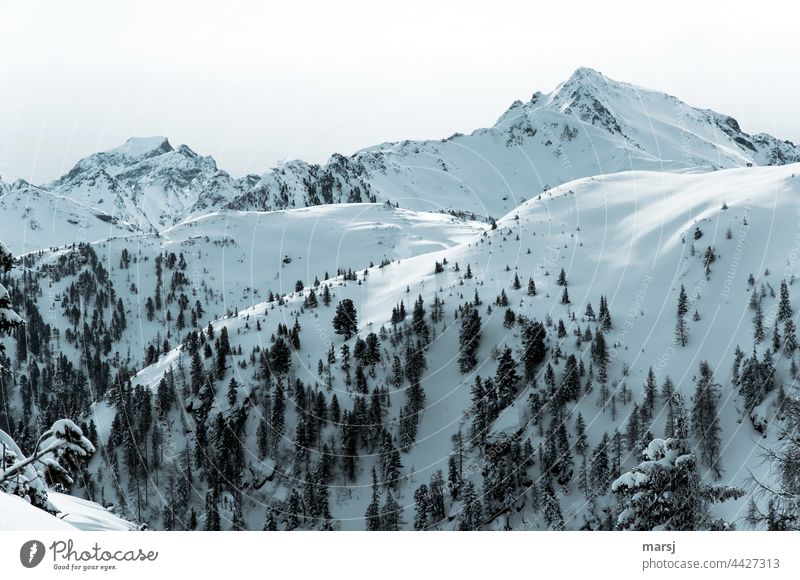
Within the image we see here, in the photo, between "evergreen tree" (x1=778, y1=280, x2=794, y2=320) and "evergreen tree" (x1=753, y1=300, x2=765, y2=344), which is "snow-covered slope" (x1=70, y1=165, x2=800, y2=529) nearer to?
"evergreen tree" (x1=753, y1=300, x2=765, y2=344)

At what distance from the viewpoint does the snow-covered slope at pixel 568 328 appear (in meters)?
125

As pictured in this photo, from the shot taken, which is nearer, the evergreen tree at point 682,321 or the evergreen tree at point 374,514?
the evergreen tree at point 374,514

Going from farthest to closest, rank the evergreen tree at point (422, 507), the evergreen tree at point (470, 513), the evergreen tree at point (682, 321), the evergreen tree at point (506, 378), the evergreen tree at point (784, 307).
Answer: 1. the evergreen tree at point (682, 321)
2. the evergreen tree at point (506, 378)
3. the evergreen tree at point (784, 307)
4. the evergreen tree at point (422, 507)
5. the evergreen tree at point (470, 513)

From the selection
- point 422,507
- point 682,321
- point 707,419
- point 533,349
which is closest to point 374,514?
point 422,507

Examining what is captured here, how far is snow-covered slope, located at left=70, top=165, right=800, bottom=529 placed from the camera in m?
125

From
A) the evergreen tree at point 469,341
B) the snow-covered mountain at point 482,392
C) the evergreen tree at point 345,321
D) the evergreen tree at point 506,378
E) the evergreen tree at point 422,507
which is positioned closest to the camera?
the evergreen tree at point 422,507

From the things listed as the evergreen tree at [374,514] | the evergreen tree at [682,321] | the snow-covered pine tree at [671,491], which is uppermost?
the snow-covered pine tree at [671,491]

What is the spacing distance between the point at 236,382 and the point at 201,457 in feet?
57.6

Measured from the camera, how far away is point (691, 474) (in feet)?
67.6

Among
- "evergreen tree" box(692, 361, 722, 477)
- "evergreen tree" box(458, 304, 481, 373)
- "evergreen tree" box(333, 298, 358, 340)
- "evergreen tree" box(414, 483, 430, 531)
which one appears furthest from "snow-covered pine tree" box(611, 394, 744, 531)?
"evergreen tree" box(333, 298, 358, 340)

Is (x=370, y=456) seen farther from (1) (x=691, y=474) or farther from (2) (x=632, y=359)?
(1) (x=691, y=474)

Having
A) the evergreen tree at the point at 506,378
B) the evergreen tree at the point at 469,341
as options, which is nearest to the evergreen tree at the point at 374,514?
the evergreen tree at the point at 506,378

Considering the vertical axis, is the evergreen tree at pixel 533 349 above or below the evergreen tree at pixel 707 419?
above

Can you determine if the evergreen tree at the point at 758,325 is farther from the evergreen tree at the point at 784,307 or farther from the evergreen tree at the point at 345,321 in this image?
the evergreen tree at the point at 345,321
